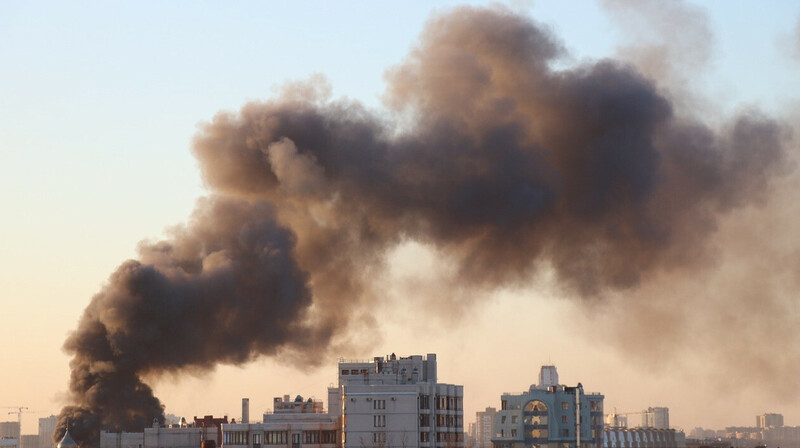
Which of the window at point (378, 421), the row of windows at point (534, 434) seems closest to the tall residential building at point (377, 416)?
the window at point (378, 421)

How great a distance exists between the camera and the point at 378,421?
111750 millimetres

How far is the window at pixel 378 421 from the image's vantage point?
112 metres

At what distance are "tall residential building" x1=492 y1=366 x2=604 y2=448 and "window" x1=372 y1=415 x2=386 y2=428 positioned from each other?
2988cm

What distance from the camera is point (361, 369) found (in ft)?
396

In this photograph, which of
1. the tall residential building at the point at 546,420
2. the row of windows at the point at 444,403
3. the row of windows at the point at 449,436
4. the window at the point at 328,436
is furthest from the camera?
the tall residential building at the point at 546,420

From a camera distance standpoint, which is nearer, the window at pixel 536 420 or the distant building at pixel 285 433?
the distant building at pixel 285 433

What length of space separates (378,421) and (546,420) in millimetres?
31993

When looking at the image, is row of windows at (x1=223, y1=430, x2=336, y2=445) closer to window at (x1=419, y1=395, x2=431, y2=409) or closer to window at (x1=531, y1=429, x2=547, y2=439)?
window at (x1=419, y1=395, x2=431, y2=409)

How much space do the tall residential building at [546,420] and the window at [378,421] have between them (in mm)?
29881

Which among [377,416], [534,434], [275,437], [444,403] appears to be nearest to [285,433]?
[275,437]

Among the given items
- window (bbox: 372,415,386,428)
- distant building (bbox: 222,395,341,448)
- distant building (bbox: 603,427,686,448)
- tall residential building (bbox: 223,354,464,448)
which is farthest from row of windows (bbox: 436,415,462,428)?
distant building (bbox: 603,427,686,448)

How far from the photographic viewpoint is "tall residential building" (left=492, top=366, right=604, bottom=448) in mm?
137375

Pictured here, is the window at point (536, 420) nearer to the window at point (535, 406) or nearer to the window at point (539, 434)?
the window at point (535, 406)

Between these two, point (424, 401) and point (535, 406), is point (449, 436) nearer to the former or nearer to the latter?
point (424, 401)
